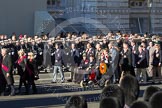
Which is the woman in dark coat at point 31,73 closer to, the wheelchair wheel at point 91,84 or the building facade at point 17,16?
the wheelchair wheel at point 91,84

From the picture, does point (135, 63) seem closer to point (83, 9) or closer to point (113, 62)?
point (113, 62)

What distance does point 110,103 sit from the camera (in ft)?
27.7

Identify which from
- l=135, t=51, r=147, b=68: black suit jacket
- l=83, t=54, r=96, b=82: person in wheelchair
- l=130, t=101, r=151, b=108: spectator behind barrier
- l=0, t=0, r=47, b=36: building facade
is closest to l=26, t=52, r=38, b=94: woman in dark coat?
l=83, t=54, r=96, b=82: person in wheelchair

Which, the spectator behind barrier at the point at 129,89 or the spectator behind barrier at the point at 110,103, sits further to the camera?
the spectator behind barrier at the point at 129,89

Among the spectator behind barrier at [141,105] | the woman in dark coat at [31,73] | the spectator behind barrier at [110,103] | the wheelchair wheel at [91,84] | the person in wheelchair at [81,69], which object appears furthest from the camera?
the person in wheelchair at [81,69]

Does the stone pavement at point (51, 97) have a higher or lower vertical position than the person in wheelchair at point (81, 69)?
lower

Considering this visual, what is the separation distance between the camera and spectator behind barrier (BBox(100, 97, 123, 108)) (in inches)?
332

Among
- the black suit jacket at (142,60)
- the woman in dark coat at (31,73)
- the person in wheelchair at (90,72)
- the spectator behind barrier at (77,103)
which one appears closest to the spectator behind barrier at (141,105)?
the spectator behind barrier at (77,103)

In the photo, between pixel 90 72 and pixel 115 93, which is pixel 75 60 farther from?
pixel 115 93

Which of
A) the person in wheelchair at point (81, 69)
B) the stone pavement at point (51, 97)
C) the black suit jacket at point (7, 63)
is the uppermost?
the black suit jacket at point (7, 63)

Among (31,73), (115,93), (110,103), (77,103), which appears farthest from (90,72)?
(110,103)

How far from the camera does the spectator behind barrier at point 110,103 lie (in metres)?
8.42

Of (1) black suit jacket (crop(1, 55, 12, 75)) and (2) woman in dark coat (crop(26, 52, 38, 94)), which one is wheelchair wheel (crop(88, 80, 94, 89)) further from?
(1) black suit jacket (crop(1, 55, 12, 75))

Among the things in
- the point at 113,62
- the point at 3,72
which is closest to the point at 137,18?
the point at 113,62
